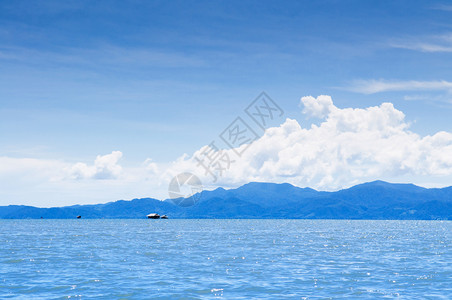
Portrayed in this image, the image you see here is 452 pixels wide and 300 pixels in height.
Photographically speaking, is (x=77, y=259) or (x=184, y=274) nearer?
(x=184, y=274)

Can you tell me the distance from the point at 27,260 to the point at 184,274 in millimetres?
25934

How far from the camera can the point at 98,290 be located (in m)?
38.7

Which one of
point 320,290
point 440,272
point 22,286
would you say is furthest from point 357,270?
point 22,286

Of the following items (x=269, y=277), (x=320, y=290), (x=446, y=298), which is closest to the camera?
(x=446, y=298)

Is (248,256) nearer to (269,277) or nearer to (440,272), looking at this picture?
(269,277)

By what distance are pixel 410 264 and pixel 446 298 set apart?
887 inches

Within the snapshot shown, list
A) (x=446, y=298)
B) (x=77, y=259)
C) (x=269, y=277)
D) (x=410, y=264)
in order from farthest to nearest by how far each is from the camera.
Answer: (x=77, y=259)
(x=410, y=264)
(x=269, y=277)
(x=446, y=298)

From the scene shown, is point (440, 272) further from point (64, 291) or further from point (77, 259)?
point (77, 259)

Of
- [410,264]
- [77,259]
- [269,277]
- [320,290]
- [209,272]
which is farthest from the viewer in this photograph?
[77,259]

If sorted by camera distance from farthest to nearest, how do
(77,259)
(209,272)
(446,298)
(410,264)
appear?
(77,259) < (410,264) < (209,272) < (446,298)

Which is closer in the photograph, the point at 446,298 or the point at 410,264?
the point at 446,298

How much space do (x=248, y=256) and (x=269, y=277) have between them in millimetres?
20719

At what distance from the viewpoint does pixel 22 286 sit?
4003 centimetres

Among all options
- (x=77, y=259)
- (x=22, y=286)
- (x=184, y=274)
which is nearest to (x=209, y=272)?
(x=184, y=274)
